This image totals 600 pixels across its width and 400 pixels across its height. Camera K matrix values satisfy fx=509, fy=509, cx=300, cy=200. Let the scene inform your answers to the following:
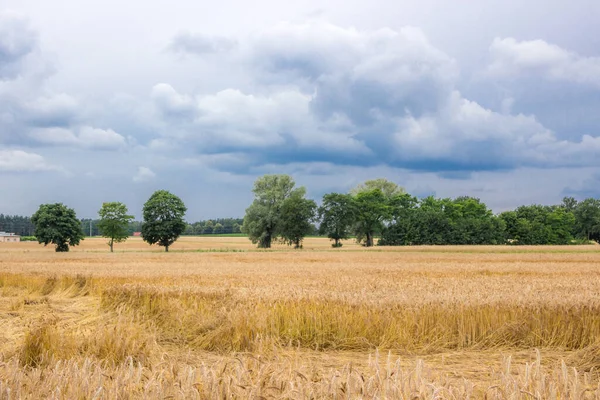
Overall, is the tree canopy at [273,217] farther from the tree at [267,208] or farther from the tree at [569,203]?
the tree at [569,203]

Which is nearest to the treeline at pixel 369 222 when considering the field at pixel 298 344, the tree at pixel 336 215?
the tree at pixel 336 215

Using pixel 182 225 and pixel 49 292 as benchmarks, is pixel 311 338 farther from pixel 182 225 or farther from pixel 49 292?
pixel 182 225

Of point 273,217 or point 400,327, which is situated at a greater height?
point 273,217

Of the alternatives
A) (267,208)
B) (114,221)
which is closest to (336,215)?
(267,208)

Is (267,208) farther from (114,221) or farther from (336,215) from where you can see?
(114,221)

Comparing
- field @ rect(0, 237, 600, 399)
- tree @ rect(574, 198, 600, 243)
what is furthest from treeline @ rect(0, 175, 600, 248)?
field @ rect(0, 237, 600, 399)

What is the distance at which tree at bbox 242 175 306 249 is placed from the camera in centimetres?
9725

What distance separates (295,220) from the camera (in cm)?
9531

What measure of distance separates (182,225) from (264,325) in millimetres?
83467

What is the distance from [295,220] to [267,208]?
24.5 feet

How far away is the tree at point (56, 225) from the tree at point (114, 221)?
6.01 metres

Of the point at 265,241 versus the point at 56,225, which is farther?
the point at 265,241

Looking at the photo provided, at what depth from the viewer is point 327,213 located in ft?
324

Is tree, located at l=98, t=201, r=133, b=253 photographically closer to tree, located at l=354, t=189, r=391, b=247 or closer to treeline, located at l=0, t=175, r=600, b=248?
treeline, located at l=0, t=175, r=600, b=248
